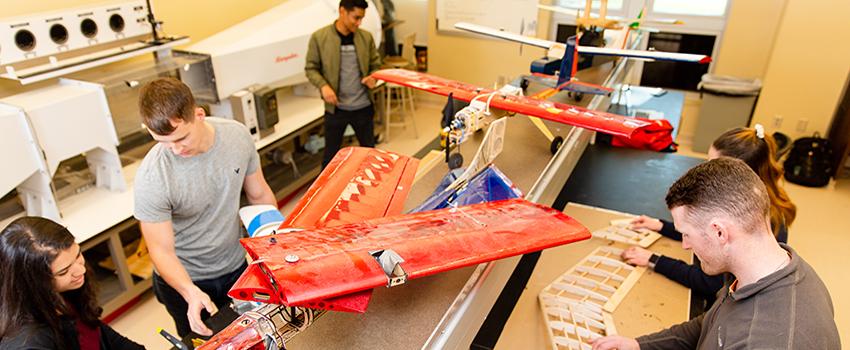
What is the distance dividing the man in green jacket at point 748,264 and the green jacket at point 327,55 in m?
3.23

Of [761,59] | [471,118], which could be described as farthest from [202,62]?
[761,59]

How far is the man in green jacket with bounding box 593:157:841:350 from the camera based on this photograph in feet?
4.28

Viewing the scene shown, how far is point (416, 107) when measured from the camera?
26.0 feet

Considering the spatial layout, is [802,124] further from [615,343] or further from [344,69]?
[615,343]

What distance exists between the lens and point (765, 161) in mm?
2156

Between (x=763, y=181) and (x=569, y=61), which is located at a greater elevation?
(x=569, y=61)

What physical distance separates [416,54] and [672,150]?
4273 mm

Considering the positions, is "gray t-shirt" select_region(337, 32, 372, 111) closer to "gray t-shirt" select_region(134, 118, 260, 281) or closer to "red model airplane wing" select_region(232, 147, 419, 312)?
"gray t-shirt" select_region(134, 118, 260, 281)

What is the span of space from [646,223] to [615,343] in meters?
1.14

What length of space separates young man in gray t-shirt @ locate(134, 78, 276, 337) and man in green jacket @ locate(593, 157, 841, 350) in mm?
1646

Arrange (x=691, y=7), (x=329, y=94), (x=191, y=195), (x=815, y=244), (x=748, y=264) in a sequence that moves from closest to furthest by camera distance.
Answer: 1. (x=748, y=264)
2. (x=191, y=195)
3. (x=329, y=94)
4. (x=815, y=244)
5. (x=691, y=7)

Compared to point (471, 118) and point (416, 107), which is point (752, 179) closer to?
point (471, 118)

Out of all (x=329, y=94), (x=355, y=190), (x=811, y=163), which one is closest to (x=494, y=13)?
(x=329, y=94)

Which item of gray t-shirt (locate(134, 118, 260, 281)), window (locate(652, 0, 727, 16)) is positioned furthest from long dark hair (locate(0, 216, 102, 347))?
window (locate(652, 0, 727, 16))
